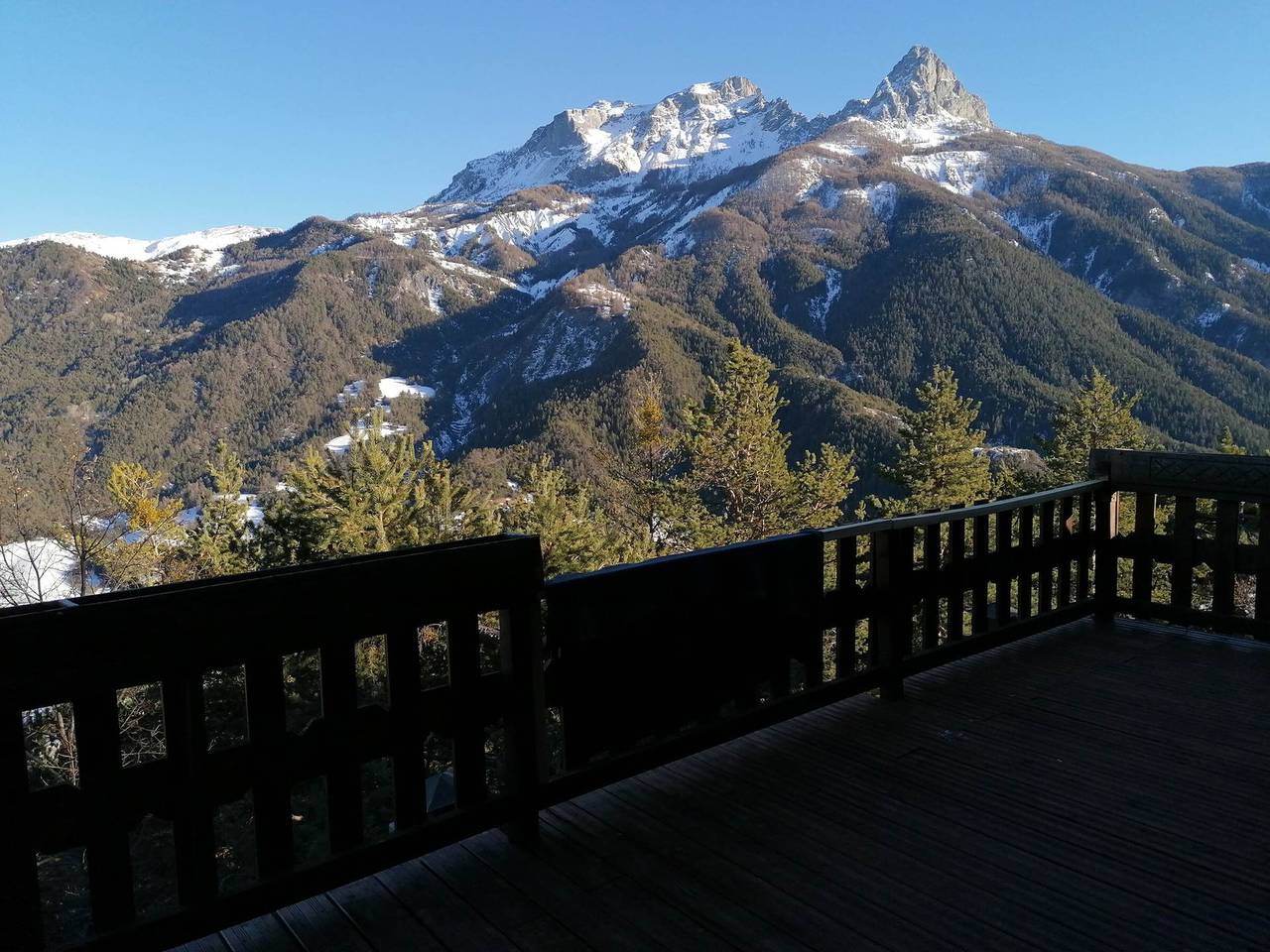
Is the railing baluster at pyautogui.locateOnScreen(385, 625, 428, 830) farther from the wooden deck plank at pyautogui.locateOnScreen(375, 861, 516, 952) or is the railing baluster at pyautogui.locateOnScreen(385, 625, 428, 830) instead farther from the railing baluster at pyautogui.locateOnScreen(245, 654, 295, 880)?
the railing baluster at pyautogui.locateOnScreen(245, 654, 295, 880)

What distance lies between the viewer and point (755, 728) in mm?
3502

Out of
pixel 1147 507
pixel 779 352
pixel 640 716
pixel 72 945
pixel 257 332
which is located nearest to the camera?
pixel 72 945

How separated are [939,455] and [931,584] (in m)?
30.1

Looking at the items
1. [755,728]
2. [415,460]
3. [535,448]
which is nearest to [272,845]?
[755,728]

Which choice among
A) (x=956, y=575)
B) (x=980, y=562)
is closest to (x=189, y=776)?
(x=956, y=575)

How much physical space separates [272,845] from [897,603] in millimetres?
2826

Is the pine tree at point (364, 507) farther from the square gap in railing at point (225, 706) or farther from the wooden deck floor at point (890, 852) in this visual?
the wooden deck floor at point (890, 852)

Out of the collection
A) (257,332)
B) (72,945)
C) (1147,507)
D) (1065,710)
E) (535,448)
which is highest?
(257,332)

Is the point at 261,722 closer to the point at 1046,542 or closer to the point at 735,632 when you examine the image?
the point at 735,632

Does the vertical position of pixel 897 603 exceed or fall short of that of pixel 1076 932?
it exceeds it

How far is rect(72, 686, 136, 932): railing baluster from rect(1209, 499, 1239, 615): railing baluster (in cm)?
525

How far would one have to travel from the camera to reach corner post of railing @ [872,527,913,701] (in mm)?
3965

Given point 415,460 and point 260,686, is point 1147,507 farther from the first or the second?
point 415,460

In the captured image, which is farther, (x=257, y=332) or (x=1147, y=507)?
(x=257, y=332)
